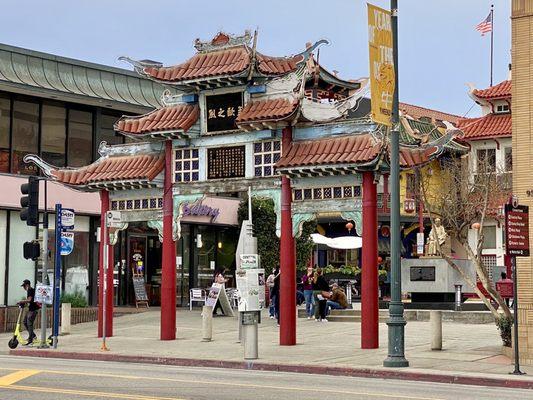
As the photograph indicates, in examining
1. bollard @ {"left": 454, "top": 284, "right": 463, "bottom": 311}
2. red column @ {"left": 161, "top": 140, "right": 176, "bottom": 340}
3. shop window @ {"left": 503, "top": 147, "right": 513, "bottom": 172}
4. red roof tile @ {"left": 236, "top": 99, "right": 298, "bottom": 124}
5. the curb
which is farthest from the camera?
shop window @ {"left": 503, "top": 147, "right": 513, "bottom": 172}

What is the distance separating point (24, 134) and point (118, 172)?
986 cm

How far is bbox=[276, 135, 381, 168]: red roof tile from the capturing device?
23.7 m

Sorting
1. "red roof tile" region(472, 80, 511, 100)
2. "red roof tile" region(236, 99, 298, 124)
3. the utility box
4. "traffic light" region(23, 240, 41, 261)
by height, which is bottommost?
the utility box

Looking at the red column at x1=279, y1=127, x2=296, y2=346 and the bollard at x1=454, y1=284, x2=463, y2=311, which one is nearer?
the red column at x1=279, y1=127, x2=296, y2=346

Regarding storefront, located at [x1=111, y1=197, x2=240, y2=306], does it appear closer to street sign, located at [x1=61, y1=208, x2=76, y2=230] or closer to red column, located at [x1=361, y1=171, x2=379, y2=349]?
street sign, located at [x1=61, y1=208, x2=76, y2=230]

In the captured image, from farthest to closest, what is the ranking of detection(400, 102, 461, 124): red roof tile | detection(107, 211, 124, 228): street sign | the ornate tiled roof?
1. detection(400, 102, 461, 124): red roof tile
2. the ornate tiled roof
3. detection(107, 211, 124, 228): street sign

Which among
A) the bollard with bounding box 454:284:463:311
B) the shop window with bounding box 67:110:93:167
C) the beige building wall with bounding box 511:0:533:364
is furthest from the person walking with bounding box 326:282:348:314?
the beige building wall with bounding box 511:0:533:364

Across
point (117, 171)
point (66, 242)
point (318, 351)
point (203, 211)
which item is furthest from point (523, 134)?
point (203, 211)

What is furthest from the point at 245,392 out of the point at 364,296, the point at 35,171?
the point at 35,171

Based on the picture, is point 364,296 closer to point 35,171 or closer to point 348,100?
point 348,100

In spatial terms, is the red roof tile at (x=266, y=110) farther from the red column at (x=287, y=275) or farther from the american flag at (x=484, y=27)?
the american flag at (x=484, y=27)

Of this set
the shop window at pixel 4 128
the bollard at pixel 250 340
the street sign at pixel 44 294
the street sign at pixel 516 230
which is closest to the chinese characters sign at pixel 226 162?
the street sign at pixel 44 294

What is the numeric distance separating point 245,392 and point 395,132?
7816 mm

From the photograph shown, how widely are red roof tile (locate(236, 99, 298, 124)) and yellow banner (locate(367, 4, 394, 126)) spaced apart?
4353 millimetres
